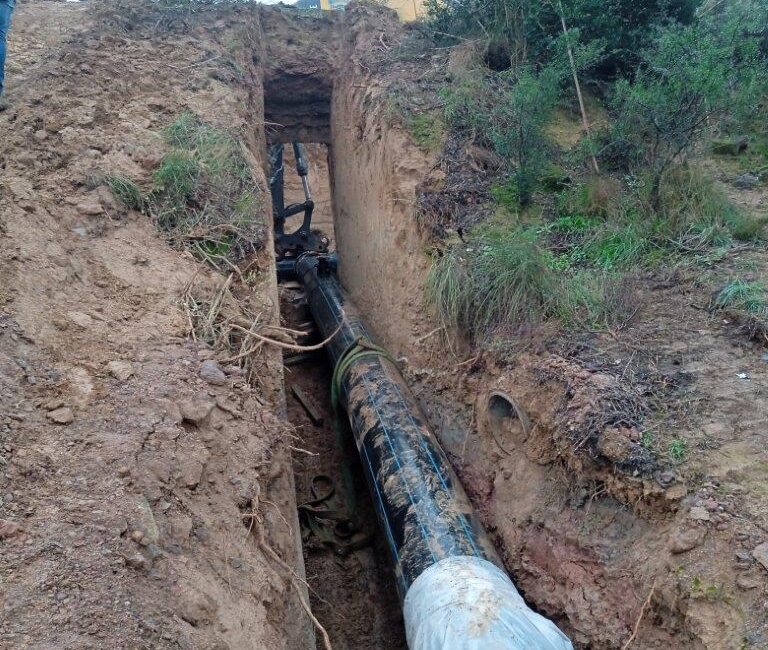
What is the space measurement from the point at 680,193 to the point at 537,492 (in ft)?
9.87

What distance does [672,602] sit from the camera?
9.20 ft

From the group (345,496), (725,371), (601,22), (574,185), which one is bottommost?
(345,496)

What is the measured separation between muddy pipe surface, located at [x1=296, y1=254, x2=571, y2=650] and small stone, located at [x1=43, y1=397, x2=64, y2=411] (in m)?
2.05

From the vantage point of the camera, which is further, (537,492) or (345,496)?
(345,496)

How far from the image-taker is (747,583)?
2.60m

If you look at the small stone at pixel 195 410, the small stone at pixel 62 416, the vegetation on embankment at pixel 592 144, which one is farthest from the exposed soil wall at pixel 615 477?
the small stone at pixel 62 416

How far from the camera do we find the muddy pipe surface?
2.71 metres

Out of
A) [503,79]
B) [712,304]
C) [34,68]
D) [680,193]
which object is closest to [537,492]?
[712,304]

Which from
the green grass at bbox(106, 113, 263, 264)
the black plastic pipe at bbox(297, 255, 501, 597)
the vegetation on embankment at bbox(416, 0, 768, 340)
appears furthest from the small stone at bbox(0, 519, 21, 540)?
the vegetation on embankment at bbox(416, 0, 768, 340)

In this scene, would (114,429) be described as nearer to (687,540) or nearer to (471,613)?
(471,613)

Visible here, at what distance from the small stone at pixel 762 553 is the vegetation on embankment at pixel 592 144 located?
5.72ft

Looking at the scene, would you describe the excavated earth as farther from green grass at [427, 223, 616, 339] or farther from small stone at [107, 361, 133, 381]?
A: green grass at [427, 223, 616, 339]

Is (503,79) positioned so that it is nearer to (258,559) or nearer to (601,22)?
(601,22)

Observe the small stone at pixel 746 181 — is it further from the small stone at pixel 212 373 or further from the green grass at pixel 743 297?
the small stone at pixel 212 373
